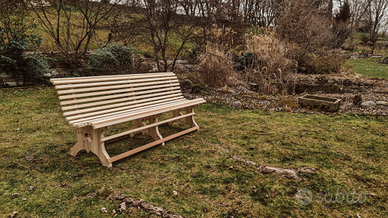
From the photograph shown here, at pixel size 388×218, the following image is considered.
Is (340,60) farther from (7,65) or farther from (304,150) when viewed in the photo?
(7,65)

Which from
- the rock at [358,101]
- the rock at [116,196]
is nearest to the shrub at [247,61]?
the rock at [358,101]

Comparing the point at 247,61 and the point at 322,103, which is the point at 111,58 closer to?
the point at 247,61

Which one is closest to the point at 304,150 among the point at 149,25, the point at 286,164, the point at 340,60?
the point at 286,164

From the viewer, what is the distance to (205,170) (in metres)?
2.87

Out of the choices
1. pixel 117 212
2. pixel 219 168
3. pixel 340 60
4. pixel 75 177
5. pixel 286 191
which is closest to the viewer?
pixel 117 212

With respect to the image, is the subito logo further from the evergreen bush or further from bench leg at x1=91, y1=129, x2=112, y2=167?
the evergreen bush

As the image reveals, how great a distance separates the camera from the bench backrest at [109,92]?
9.09 ft

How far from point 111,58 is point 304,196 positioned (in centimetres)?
678

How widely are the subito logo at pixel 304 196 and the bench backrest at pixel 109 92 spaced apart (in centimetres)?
248

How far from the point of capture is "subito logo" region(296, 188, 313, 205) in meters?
2.28

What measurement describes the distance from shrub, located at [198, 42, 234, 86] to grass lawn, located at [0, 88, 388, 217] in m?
3.49

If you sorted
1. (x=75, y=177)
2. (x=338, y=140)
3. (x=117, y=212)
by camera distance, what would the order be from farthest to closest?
(x=338, y=140) → (x=75, y=177) → (x=117, y=212)

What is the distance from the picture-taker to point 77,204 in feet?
7.10

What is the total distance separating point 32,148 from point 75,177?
47.5 inches
